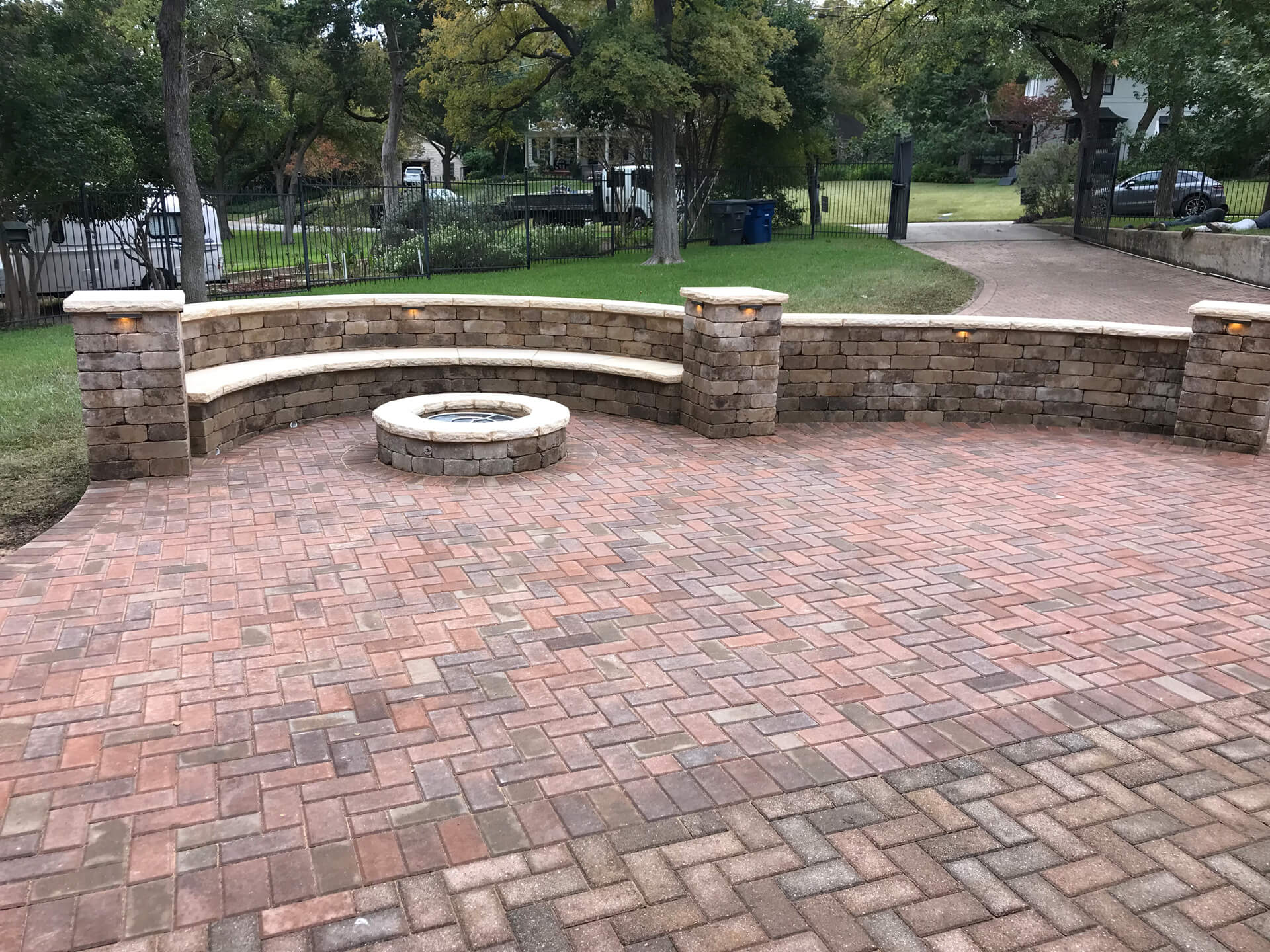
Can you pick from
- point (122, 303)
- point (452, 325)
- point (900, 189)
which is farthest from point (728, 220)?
point (122, 303)

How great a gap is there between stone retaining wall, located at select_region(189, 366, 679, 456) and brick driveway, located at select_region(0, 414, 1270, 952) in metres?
1.87

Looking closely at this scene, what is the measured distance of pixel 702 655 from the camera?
471 centimetres

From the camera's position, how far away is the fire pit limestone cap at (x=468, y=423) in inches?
288

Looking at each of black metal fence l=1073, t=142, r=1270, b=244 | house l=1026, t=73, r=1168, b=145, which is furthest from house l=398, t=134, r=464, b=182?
house l=1026, t=73, r=1168, b=145

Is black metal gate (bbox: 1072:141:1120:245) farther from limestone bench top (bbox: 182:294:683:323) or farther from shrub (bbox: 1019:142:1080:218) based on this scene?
limestone bench top (bbox: 182:294:683:323)

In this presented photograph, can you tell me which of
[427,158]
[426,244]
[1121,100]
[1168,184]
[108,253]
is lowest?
[108,253]

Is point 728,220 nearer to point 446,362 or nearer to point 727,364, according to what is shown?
point 446,362

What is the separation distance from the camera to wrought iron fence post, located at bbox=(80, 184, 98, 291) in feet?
52.2

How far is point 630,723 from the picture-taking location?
413 centimetres

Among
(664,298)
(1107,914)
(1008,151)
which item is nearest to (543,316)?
(664,298)

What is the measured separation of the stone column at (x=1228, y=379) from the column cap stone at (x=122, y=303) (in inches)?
310

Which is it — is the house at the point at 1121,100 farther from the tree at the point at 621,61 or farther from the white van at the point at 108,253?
the white van at the point at 108,253

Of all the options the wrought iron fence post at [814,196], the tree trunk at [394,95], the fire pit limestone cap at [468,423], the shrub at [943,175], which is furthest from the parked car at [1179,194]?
the fire pit limestone cap at [468,423]

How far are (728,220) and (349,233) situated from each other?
30.3 feet
